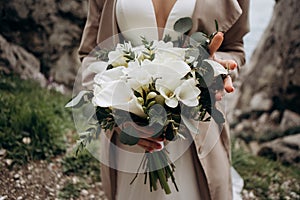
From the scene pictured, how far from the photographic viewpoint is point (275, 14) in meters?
6.87

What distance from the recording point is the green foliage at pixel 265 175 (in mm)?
4438

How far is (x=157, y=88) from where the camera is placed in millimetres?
1754

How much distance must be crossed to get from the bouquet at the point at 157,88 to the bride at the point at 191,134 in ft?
0.90

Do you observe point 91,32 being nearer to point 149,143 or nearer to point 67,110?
point 149,143

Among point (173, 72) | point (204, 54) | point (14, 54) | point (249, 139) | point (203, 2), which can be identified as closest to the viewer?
point (173, 72)

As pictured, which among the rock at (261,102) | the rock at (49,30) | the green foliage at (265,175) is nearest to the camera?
the green foliage at (265,175)

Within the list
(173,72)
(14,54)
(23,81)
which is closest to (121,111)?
(173,72)

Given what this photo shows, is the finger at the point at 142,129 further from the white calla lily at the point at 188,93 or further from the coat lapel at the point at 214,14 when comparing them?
the coat lapel at the point at 214,14

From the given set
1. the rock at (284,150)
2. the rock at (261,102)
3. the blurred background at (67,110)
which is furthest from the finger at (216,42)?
the rock at (261,102)

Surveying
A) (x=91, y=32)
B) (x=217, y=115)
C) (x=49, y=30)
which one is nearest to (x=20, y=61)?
(x=49, y=30)

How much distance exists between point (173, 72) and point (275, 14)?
5474 millimetres

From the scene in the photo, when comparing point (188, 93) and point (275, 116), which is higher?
point (188, 93)

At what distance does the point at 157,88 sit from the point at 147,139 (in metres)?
A: 0.22

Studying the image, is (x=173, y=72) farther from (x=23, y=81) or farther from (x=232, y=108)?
(x=232, y=108)
